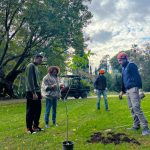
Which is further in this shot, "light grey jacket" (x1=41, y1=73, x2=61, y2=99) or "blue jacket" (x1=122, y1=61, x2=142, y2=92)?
"light grey jacket" (x1=41, y1=73, x2=61, y2=99)

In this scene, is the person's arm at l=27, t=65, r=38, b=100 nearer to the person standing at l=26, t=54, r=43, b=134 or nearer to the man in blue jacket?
the person standing at l=26, t=54, r=43, b=134

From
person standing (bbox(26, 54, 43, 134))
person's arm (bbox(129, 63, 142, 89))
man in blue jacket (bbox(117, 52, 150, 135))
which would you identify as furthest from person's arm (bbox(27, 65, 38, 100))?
person's arm (bbox(129, 63, 142, 89))

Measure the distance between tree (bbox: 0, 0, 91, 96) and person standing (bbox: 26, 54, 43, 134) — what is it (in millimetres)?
17356

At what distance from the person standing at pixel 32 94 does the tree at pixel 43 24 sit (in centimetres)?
1736

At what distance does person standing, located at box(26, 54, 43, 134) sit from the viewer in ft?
28.8

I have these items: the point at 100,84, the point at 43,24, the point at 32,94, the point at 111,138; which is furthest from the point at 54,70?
the point at 43,24

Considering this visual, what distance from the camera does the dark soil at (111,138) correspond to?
24.0 ft

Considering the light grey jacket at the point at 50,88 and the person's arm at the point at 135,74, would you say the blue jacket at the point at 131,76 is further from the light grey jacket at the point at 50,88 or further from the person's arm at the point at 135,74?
the light grey jacket at the point at 50,88

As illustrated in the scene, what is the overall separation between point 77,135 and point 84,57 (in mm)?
2320

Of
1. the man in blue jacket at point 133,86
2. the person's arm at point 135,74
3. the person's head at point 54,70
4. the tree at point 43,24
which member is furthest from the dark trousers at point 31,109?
the tree at point 43,24

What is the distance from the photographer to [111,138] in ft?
24.9

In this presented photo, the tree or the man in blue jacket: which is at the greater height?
the tree

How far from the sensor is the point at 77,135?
27.0 ft

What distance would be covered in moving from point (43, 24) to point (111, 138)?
19.6 meters
